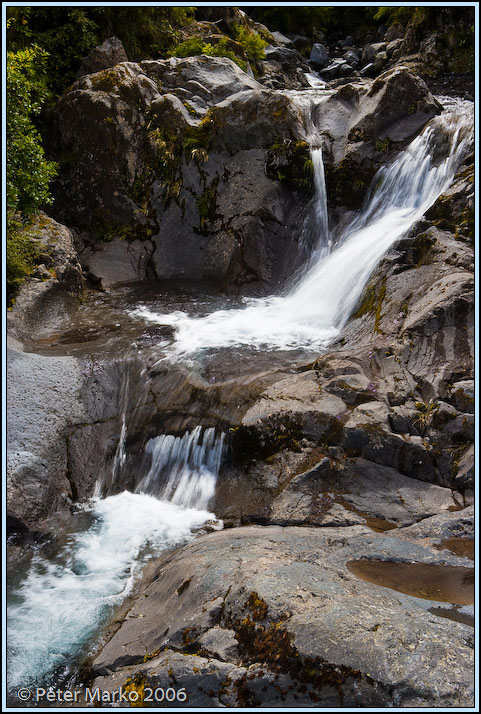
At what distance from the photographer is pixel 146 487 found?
23.7ft

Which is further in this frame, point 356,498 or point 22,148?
point 22,148

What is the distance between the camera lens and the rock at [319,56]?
22.9 meters

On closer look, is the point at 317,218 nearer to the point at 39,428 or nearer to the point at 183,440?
the point at 183,440

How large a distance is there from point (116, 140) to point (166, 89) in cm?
225

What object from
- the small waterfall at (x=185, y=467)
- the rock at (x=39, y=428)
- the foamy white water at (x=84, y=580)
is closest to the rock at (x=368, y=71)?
the rock at (x=39, y=428)

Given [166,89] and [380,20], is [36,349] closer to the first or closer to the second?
[166,89]

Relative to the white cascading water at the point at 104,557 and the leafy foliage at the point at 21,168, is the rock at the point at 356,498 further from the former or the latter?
the leafy foliage at the point at 21,168

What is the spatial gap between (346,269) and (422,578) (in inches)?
286

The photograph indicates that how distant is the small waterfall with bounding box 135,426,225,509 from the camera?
22.4 feet

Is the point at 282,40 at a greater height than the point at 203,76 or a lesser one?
greater

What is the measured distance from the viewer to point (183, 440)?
7289 mm

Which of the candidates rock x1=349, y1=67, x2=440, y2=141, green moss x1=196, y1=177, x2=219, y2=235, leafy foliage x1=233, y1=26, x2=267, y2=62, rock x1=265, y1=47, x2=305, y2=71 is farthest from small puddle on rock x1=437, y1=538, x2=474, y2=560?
rock x1=265, y1=47, x2=305, y2=71

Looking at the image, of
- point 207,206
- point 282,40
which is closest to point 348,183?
point 207,206

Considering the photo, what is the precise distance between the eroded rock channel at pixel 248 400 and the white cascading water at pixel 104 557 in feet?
0.10
